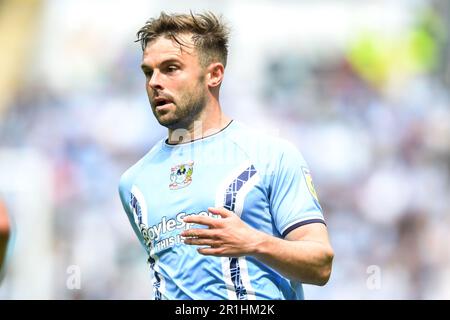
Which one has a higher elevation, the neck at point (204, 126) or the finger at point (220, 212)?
the neck at point (204, 126)

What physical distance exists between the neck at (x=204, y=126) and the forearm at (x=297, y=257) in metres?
0.73

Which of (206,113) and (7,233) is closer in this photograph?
(7,233)

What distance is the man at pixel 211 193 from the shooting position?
3.47 m

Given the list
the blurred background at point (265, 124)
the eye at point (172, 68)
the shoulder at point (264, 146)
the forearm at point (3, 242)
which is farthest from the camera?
the blurred background at point (265, 124)

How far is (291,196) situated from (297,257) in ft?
1.08

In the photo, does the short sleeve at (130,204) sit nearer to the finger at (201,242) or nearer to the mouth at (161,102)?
the mouth at (161,102)

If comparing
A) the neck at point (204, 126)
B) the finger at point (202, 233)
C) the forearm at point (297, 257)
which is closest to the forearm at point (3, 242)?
the finger at point (202, 233)

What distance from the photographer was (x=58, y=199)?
773 cm

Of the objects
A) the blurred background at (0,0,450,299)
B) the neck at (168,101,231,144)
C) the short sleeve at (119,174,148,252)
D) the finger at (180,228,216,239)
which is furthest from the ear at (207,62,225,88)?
the blurred background at (0,0,450,299)

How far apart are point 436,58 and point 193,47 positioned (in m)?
5.24

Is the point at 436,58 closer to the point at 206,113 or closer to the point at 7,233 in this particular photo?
the point at 206,113

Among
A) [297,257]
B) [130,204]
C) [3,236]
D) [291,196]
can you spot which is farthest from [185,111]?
[3,236]
